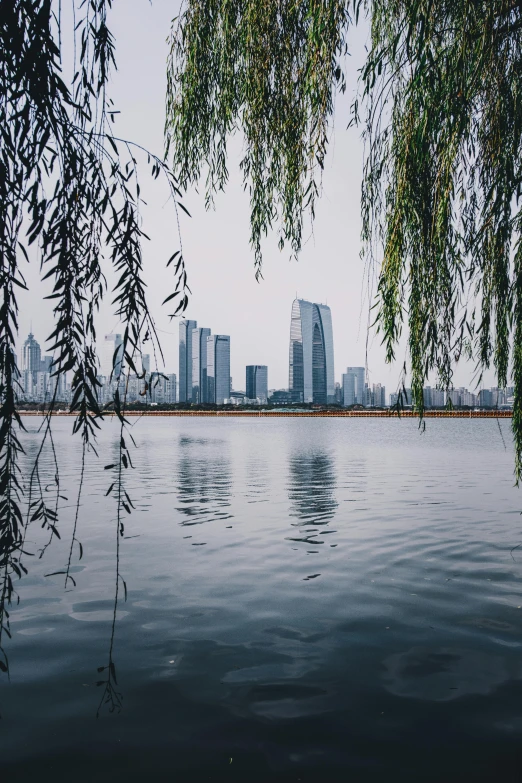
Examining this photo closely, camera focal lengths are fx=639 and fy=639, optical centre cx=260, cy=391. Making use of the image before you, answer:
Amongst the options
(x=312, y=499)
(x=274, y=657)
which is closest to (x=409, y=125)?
(x=274, y=657)

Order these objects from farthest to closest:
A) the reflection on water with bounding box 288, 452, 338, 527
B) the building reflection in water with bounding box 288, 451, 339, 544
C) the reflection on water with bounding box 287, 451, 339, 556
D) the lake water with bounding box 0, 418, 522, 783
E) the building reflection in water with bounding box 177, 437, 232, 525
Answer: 1. the building reflection in water with bounding box 177, 437, 232, 525
2. the reflection on water with bounding box 288, 452, 338, 527
3. the building reflection in water with bounding box 288, 451, 339, 544
4. the reflection on water with bounding box 287, 451, 339, 556
5. the lake water with bounding box 0, 418, 522, 783

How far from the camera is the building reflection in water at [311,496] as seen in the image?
9.78m

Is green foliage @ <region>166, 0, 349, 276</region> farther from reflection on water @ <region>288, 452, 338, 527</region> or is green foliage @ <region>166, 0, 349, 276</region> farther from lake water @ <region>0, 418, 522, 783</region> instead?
reflection on water @ <region>288, 452, 338, 527</region>

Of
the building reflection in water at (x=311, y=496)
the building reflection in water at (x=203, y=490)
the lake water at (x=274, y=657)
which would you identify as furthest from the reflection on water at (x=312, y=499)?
the building reflection in water at (x=203, y=490)

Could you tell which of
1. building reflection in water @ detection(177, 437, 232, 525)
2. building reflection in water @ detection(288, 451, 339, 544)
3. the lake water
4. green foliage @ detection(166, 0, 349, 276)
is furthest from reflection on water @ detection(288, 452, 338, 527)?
green foliage @ detection(166, 0, 349, 276)

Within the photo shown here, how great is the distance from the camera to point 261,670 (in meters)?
4.12

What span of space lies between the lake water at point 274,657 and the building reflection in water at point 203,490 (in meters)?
1.27

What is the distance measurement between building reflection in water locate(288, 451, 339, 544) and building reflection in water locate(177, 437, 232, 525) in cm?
134

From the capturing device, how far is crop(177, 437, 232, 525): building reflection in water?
432 inches

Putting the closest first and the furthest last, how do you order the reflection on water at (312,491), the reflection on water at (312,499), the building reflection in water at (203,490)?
the reflection on water at (312,499) → the reflection on water at (312,491) → the building reflection in water at (203,490)

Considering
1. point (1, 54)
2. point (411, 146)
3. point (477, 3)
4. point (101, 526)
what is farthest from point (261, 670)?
point (101, 526)

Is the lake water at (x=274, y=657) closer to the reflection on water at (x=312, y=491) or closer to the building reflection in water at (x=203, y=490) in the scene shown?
the reflection on water at (x=312, y=491)

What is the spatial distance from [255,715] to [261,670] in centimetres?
61

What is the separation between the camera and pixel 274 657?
434 centimetres
